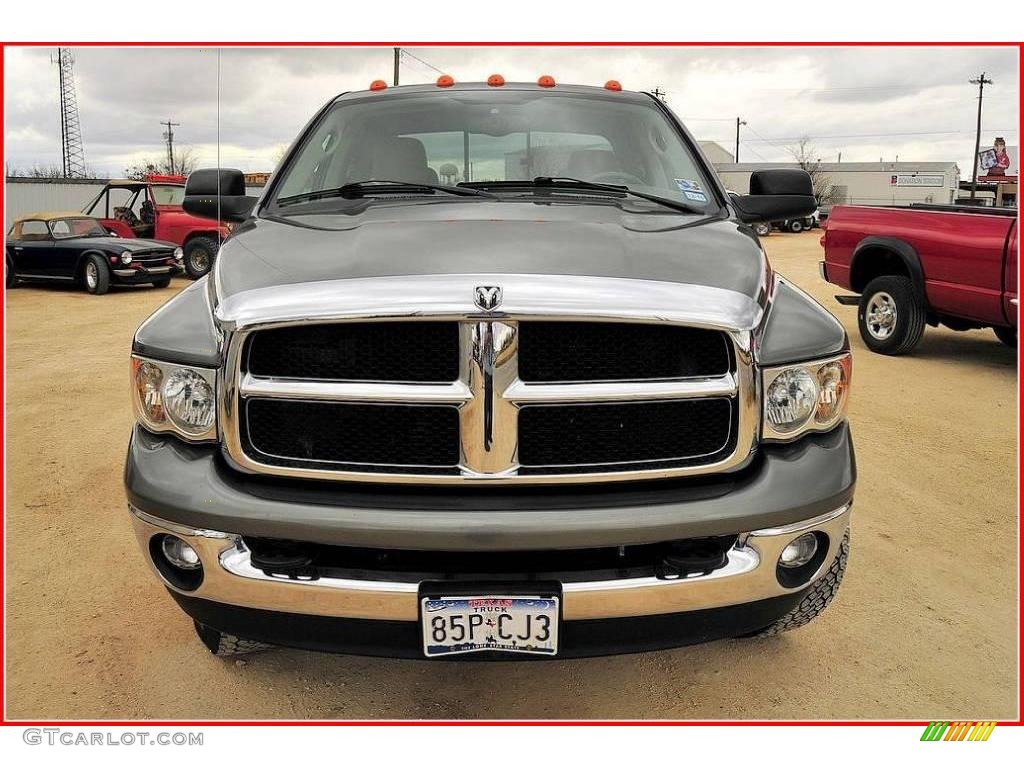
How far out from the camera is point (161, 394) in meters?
2.25

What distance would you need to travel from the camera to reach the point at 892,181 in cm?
6009

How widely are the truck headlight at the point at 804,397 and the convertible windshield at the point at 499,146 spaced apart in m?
1.00

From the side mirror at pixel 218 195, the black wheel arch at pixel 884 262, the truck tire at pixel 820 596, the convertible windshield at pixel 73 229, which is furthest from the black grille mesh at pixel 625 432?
the convertible windshield at pixel 73 229

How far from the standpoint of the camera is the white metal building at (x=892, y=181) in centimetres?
5919

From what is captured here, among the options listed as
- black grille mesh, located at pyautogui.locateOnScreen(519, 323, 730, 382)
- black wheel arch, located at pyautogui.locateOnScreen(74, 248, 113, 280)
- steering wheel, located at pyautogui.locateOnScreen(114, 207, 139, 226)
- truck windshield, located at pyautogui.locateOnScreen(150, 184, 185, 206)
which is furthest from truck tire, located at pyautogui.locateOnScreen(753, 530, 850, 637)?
steering wheel, located at pyautogui.locateOnScreen(114, 207, 139, 226)

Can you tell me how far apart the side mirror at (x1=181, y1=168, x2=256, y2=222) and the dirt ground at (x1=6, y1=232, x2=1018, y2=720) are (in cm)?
151

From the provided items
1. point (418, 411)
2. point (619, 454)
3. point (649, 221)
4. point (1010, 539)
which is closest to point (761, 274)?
point (649, 221)

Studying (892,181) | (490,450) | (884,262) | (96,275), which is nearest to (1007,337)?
(884,262)

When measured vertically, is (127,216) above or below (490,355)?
above

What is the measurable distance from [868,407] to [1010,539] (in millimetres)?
2392

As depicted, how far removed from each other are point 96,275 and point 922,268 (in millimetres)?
→ 12298

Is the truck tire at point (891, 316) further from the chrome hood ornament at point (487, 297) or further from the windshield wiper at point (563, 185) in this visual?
the chrome hood ornament at point (487, 297)

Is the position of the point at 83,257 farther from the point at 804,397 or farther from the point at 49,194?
the point at 49,194

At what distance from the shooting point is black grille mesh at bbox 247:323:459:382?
2.11 metres
